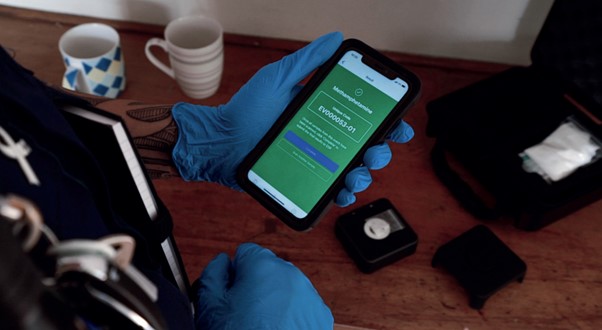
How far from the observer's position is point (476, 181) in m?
0.79

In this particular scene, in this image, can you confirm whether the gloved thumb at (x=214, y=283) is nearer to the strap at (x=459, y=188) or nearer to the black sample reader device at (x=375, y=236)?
the black sample reader device at (x=375, y=236)

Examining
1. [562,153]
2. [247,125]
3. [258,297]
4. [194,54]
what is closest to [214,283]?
[258,297]

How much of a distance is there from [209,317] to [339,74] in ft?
1.05

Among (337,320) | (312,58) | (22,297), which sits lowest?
(337,320)

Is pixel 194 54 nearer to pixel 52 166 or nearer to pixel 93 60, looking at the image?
pixel 93 60

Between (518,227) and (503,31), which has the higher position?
(503,31)

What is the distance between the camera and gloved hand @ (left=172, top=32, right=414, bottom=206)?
65 centimetres

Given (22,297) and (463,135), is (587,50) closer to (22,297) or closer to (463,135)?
(463,135)

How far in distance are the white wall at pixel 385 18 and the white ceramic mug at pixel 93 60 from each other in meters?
0.11

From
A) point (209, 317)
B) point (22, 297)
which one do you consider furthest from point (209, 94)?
point (22, 297)

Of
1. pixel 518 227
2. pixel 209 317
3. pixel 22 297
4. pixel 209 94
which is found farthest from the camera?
pixel 209 94

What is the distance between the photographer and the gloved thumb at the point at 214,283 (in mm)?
646

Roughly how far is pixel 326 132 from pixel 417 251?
8.3 inches

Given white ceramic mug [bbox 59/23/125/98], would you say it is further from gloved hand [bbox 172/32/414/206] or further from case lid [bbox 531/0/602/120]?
case lid [bbox 531/0/602/120]
